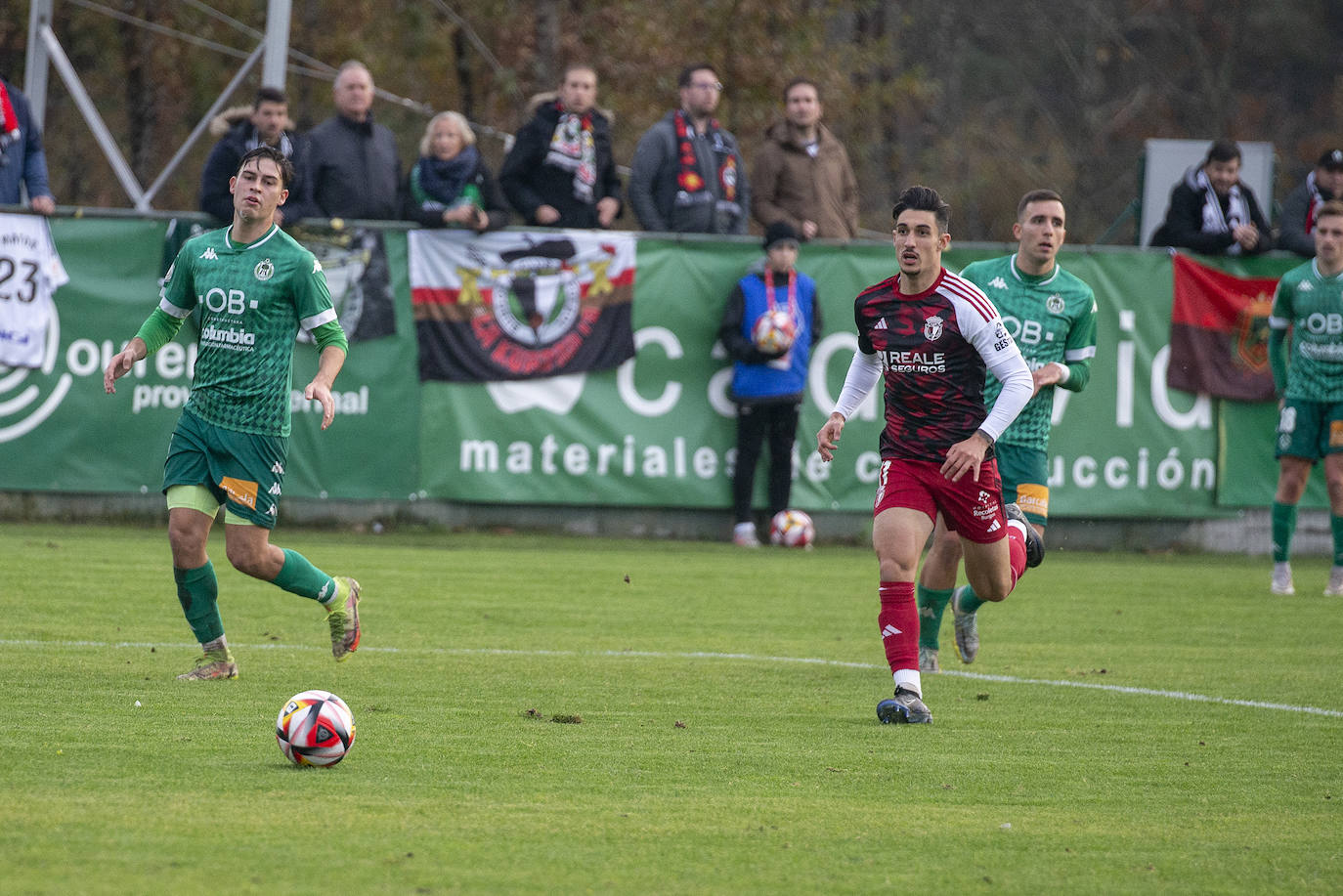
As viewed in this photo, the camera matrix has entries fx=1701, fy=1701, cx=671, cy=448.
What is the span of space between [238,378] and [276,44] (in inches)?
408

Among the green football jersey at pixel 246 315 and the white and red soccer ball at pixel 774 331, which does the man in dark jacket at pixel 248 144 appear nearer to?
the white and red soccer ball at pixel 774 331

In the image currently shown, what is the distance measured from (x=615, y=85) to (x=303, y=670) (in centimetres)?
1860

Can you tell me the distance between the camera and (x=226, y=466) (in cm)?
751

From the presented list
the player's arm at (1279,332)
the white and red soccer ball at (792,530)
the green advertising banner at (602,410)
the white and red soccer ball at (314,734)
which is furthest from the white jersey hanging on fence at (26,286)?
the player's arm at (1279,332)

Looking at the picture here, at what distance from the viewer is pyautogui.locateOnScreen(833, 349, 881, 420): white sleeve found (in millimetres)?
7453

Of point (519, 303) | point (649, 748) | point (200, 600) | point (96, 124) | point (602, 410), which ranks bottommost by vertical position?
point (649, 748)

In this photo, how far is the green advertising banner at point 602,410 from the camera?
14344mm

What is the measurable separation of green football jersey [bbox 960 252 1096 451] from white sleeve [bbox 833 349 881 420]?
1.50 m

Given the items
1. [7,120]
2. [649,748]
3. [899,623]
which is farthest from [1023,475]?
[7,120]

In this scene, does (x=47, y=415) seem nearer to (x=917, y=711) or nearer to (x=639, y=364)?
(x=639, y=364)

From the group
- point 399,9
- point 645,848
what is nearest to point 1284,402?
point 645,848

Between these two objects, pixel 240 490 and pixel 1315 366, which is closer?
pixel 240 490

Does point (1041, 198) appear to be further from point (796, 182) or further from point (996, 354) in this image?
point (796, 182)

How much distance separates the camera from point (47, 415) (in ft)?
46.8
